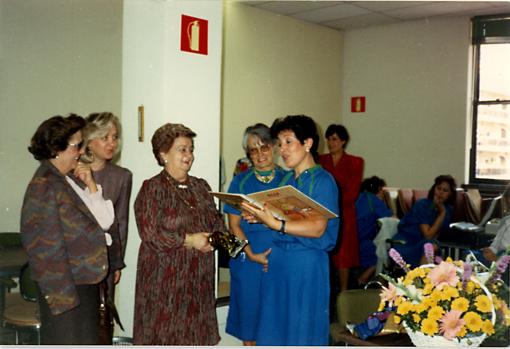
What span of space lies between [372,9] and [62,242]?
607cm

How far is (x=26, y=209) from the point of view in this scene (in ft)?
7.32

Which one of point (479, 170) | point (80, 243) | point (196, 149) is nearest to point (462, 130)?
point (479, 170)

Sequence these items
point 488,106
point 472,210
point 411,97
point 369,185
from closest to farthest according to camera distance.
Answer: point 369,185 < point 472,210 < point 488,106 < point 411,97

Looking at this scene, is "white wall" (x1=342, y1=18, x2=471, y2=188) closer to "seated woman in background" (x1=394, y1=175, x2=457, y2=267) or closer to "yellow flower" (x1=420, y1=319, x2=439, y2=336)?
"seated woman in background" (x1=394, y1=175, x2=457, y2=267)

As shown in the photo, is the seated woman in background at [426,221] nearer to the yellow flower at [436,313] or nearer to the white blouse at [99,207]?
the white blouse at [99,207]

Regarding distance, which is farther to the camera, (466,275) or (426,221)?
(426,221)

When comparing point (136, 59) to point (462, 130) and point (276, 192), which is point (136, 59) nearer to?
point (276, 192)

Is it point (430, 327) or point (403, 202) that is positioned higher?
point (430, 327)

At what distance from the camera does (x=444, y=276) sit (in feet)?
5.51

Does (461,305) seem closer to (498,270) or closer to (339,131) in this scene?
(498,270)

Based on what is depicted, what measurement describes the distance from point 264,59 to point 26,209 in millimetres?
5338

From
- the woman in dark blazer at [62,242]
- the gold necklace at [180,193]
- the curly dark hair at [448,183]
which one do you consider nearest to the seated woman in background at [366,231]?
the curly dark hair at [448,183]

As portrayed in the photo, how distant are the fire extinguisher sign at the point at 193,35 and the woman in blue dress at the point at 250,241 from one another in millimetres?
723

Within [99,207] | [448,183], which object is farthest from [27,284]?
[448,183]
